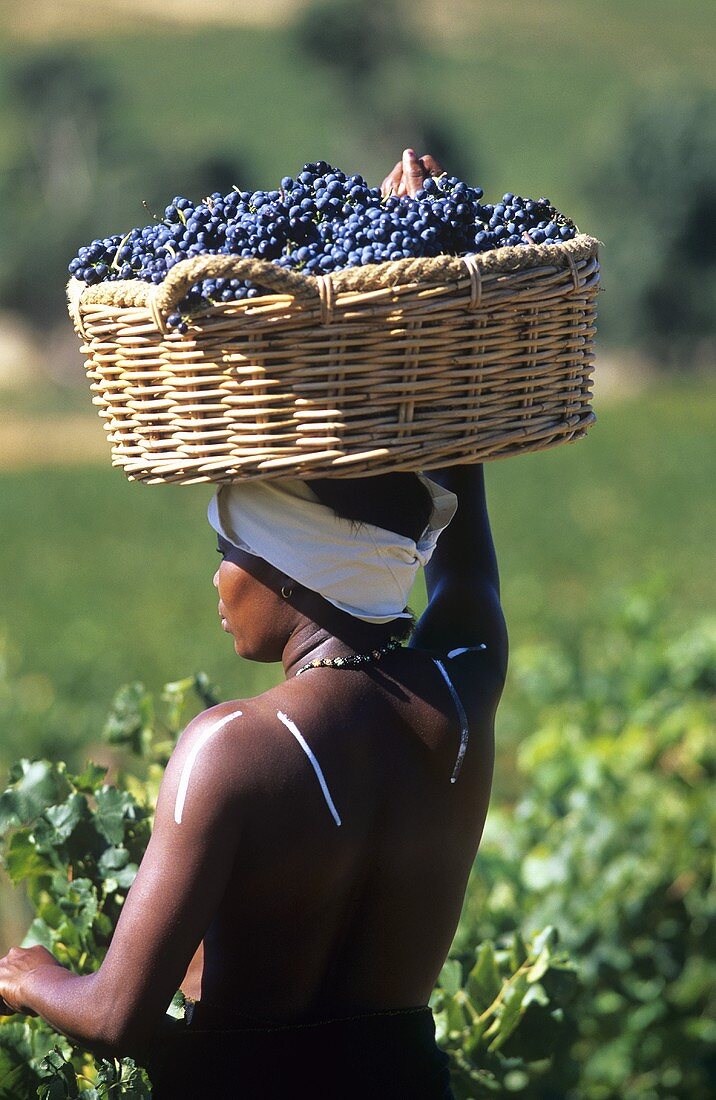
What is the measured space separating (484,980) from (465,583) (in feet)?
2.36

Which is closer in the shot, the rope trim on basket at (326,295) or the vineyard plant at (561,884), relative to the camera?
the rope trim on basket at (326,295)

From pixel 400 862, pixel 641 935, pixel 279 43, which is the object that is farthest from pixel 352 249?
pixel 279 43

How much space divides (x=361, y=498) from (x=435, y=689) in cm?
27

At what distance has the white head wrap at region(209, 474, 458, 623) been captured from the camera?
72.4 inches

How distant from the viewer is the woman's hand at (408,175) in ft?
6.71

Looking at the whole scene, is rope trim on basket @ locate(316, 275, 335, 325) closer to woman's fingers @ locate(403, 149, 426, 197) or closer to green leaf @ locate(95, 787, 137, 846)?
woman's fingers @ locate(403, 149, 426, 197)

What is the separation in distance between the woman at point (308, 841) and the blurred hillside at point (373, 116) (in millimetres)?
31833

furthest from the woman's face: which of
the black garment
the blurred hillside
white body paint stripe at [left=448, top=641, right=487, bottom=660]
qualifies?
the blurred hillside

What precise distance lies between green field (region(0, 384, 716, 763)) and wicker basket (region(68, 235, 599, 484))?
2.59 metres

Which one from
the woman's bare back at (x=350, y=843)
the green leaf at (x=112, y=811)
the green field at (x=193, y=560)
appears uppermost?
the woman's bare back at (x=350, y=843)

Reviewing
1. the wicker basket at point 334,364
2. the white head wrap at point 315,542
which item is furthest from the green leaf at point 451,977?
the wicker basket at point 334,364

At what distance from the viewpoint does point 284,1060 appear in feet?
6.15

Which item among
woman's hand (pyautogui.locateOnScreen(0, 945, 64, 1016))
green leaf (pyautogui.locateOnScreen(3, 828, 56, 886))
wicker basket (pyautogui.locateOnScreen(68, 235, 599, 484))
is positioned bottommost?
green leaf (pyautogui.locateOnScreen(3, 828, 56, 886))

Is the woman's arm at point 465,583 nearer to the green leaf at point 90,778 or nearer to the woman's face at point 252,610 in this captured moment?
the woman's face at point 252,610
